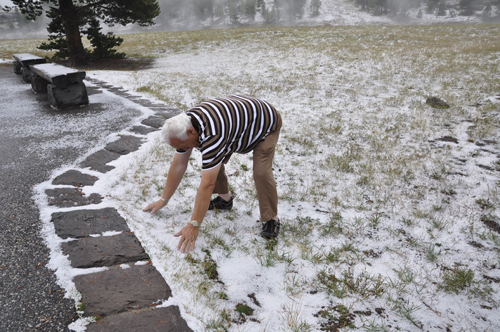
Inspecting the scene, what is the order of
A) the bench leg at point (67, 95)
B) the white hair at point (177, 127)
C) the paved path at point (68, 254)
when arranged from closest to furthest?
1. the paved path at point (68, 254)
2. the white hair at point (177, 127)
3. the bench leg at point (67, 95)

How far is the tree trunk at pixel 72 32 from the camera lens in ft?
46.3

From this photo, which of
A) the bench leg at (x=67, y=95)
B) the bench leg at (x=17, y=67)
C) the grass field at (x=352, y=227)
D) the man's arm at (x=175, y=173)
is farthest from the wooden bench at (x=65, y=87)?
the bench leg at (x=17, y=67)

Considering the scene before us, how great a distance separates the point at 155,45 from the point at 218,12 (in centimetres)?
12462

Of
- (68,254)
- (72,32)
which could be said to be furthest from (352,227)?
(72,32)

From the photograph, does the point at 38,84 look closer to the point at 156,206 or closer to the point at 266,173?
the point at 156,206

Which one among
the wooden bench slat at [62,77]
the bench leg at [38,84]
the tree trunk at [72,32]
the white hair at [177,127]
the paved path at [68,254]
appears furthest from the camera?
the tree trunk at [72,32]

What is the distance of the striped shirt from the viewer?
92.1 inches

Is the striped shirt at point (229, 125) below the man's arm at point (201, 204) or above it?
above

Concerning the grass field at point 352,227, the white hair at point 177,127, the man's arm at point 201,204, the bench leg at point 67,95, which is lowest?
the grass field at point 352,227

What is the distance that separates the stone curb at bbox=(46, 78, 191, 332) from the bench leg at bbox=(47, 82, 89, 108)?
12.9 feet

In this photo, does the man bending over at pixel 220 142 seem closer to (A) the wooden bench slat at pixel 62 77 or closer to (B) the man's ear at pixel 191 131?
(B) the man's ear at pixel 191 131

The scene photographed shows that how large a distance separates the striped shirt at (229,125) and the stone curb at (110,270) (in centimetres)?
109

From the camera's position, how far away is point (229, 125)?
244 centimetres

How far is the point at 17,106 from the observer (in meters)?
6.95
